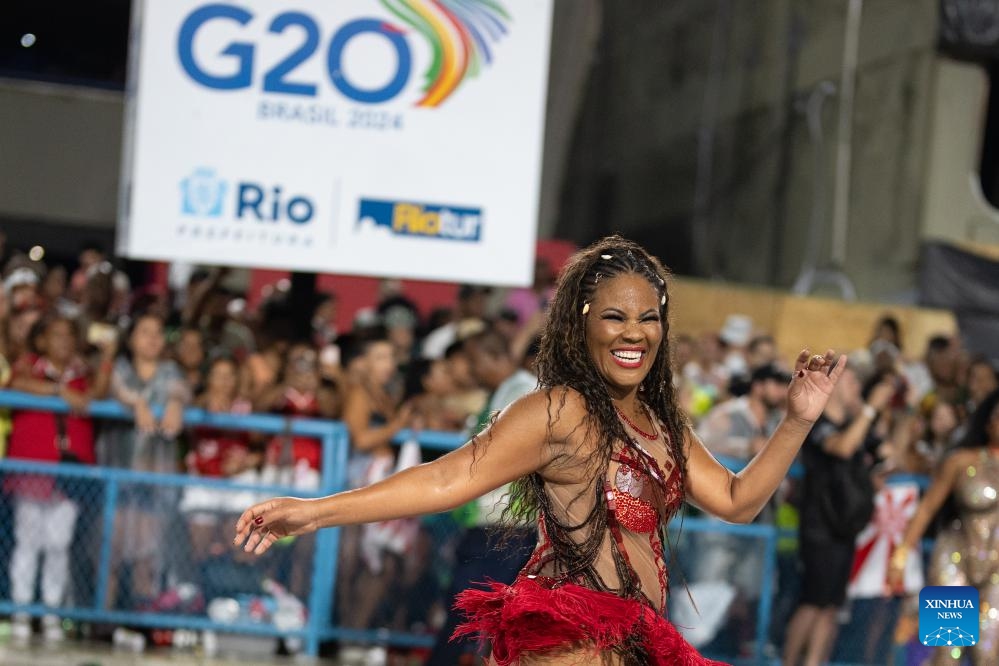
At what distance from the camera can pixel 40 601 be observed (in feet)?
26.8

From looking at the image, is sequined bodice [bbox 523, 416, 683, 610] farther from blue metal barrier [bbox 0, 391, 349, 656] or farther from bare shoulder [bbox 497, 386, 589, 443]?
blue metal barrier [bbox 0, 391, 349, 656]

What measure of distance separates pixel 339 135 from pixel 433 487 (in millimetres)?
4593

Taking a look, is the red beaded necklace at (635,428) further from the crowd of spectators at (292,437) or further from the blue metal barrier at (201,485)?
the blue metal barrier at (201,485)

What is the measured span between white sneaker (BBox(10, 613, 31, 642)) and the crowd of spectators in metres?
0.01

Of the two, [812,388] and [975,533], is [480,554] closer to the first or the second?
[975,533]

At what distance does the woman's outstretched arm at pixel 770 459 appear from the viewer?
404 centimetres

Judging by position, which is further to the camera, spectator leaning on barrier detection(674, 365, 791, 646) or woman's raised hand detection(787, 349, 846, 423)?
spectator leaning on barrier detection(674, 365, 791, 646)

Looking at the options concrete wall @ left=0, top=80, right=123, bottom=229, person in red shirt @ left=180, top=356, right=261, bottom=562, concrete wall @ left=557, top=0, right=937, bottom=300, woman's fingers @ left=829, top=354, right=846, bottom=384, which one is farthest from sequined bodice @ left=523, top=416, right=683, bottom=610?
concrete wall @ left=557, top=0, right=937, bottom=300

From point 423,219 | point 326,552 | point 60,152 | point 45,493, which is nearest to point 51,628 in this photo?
point 45,493

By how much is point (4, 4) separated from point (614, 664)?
42.7 ft

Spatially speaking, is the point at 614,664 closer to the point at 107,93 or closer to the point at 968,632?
the point at 968,632

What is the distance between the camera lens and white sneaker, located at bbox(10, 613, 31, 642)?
27.0 feet

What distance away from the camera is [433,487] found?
12.0 feet

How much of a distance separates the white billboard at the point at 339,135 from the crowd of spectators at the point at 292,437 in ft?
2.72
